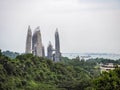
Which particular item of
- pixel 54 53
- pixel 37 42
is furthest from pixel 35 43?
pixel 54 53

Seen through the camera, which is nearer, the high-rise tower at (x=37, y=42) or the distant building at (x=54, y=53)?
the high-rise tower at (x=37, y=42)

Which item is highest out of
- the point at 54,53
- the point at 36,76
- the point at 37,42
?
the point at 37,42

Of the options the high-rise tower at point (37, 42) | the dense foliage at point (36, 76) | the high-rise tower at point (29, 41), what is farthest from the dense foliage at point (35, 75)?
the high-rise tower at point (29, 41)

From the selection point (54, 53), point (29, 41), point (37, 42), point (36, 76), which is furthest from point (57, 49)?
point (36, 76)

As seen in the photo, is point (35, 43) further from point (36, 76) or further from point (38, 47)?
point (36, 76)

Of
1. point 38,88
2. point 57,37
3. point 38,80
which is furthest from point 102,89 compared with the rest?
point 57,37

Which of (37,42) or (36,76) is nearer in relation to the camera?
(36,76)

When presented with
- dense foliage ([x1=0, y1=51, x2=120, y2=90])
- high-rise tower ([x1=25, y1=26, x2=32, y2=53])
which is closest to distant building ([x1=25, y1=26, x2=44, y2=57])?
high-rise tower ([x1=25, y1=26, x2=32, y2=53])

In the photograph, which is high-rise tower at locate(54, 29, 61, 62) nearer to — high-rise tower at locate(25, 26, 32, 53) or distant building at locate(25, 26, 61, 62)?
distant building at locate(25, 26, 61, 62)

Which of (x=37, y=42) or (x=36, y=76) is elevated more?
(x=37, y=42)

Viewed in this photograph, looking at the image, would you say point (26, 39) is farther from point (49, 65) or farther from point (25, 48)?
point (49, 65)

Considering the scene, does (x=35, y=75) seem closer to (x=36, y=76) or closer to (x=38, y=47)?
(x=36, y=76)

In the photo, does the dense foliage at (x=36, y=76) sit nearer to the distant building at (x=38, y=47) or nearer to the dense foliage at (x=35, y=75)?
the dense foliage at (x=35, y=75)
